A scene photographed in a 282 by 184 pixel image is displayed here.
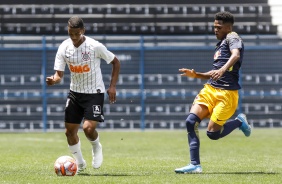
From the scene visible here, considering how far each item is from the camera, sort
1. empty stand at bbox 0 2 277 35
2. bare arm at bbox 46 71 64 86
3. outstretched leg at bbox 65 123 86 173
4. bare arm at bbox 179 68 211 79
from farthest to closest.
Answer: empty stand at bbox 0 2 277 35 < outstretched leg at bbox 65 123 86 173 < bare arm at bbox 46 71 64 86 < bare arm at bbox 179 68 211 79

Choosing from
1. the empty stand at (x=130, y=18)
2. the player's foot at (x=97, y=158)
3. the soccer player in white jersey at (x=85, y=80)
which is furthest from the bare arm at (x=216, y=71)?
the empty stand at (x=130, y=18)

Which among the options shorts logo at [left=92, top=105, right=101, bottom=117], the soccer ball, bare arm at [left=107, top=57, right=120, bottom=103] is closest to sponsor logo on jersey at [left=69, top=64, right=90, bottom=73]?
bare arm at [left=107, top=57, right=120, bottom=103]

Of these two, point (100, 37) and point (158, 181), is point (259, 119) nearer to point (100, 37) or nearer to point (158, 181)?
point (100, 37)

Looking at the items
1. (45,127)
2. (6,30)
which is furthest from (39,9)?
(45,127)

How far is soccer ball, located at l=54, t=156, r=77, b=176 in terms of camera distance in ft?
31.1

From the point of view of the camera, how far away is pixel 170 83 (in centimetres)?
2539

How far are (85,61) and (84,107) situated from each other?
0.57m

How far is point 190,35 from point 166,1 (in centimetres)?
160

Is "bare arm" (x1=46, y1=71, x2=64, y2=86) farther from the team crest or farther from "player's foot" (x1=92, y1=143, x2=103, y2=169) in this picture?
"player's foot" (x1=92, y1=143, x2=103, y2=169)

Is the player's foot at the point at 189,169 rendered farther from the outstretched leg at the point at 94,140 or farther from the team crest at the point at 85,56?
the team crest at the point at 85,56

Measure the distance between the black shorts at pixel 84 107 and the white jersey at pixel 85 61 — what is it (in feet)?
0.24

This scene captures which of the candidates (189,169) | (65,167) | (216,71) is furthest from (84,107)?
(216,71)

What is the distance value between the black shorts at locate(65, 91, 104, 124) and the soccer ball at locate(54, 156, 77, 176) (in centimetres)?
68

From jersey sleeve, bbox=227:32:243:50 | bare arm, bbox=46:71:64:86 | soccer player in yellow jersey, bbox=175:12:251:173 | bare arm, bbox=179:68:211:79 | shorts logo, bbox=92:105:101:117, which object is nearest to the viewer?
bare arm, bbox=179:68:211:79
